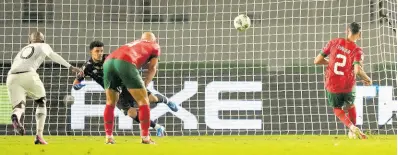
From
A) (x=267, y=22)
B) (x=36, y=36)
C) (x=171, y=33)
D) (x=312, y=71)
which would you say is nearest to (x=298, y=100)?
(x=312, y=71)

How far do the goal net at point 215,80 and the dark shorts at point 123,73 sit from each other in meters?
5.74

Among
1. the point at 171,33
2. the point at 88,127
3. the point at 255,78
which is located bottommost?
the point at 88,127

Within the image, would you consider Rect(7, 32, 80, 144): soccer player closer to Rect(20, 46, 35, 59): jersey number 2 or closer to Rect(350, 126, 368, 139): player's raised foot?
Rect(20, 46, 35, 59): jersey number 2

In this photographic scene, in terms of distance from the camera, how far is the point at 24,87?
10.1m

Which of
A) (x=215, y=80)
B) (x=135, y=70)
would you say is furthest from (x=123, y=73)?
(x=215, y=80)

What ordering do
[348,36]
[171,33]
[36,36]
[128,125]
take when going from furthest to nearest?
[171,33], [128,125], [348,36], [36,36]

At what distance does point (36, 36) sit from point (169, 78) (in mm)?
5809

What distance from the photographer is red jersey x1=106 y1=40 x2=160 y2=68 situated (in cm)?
909

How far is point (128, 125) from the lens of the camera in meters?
15.3

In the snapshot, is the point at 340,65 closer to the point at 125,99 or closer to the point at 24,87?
the point at 125,99

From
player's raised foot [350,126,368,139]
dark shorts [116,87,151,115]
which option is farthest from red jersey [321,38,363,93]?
dark shorts [116,87,151,115]

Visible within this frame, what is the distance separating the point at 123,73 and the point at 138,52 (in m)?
0.31

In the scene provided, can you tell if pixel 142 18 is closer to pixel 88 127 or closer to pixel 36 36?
pixel 88 127

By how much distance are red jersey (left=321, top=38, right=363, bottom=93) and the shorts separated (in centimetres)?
406
